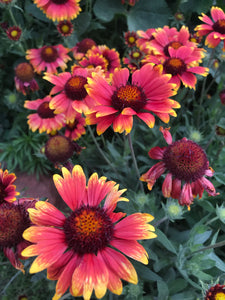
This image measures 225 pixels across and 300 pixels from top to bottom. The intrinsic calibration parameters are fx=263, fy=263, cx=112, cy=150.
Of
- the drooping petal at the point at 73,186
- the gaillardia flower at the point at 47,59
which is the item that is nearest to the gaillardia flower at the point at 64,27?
the gaillardia flower at the point at 47,59

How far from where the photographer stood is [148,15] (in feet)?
7.48

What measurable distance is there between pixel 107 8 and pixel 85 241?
2.11 meters

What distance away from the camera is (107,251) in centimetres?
70

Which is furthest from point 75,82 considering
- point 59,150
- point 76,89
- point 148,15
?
point 148,15

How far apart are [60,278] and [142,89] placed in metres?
0.66

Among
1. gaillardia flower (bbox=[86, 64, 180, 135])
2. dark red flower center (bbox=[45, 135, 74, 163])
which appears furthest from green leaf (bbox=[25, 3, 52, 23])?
gaillardia flower (bbox=[86, 64, 180, 135])

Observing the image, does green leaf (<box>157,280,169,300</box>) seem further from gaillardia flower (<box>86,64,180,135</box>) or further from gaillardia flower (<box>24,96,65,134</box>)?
gaillardia flower (<box>24,96,65,134</box>)

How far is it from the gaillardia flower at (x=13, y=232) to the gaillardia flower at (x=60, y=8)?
128 centimetres

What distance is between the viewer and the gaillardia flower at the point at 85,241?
0.62 m

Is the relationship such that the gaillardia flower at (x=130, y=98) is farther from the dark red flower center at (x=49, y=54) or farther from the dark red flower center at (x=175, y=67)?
the dark red flower center at (x=49, y=54)

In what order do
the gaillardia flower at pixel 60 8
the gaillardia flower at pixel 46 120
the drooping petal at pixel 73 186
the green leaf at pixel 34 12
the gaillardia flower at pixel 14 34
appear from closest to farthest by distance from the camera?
the drooping petal at pixel 73 186, the gaillardia flower at pixel 46 120, the gaillardia flower at pixel 60 8, the gaillardia flower at pixel 14 34, the green leaf at pixel 34 12

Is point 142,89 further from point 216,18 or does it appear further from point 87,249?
point 216,18

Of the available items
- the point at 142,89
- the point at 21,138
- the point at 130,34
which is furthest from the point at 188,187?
the point at 21,138

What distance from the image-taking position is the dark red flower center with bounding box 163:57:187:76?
121cm
